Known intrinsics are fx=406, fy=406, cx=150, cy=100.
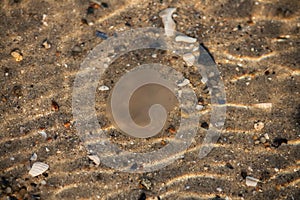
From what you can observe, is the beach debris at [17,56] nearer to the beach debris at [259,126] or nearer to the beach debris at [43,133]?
the beach debris at [43,133]

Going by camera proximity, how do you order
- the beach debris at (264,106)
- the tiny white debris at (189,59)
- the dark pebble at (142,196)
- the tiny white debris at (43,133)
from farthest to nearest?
the tiny white debris at (189,59)
the beach debris at (264,106)
the tiny white debris at (43,133)
the dark pebble at (142,196)

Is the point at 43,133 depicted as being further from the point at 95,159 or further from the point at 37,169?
the point at 95,159

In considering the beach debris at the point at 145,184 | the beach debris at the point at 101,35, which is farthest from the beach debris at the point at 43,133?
the beach debris at the point at 101,35

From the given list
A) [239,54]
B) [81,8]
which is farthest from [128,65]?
[239,54]

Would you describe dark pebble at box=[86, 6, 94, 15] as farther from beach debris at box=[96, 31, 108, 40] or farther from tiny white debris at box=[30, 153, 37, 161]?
tiny white debris at box=[30, 153, 37, 161]

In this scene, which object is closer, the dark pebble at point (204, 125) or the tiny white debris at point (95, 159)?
the tiny white debris at point (95, 159)

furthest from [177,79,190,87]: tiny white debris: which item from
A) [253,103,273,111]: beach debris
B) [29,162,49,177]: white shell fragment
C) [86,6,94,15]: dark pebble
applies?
[29,162,49,177]: white shell fragment

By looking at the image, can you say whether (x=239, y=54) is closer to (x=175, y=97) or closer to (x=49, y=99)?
(x=175, y=97)
